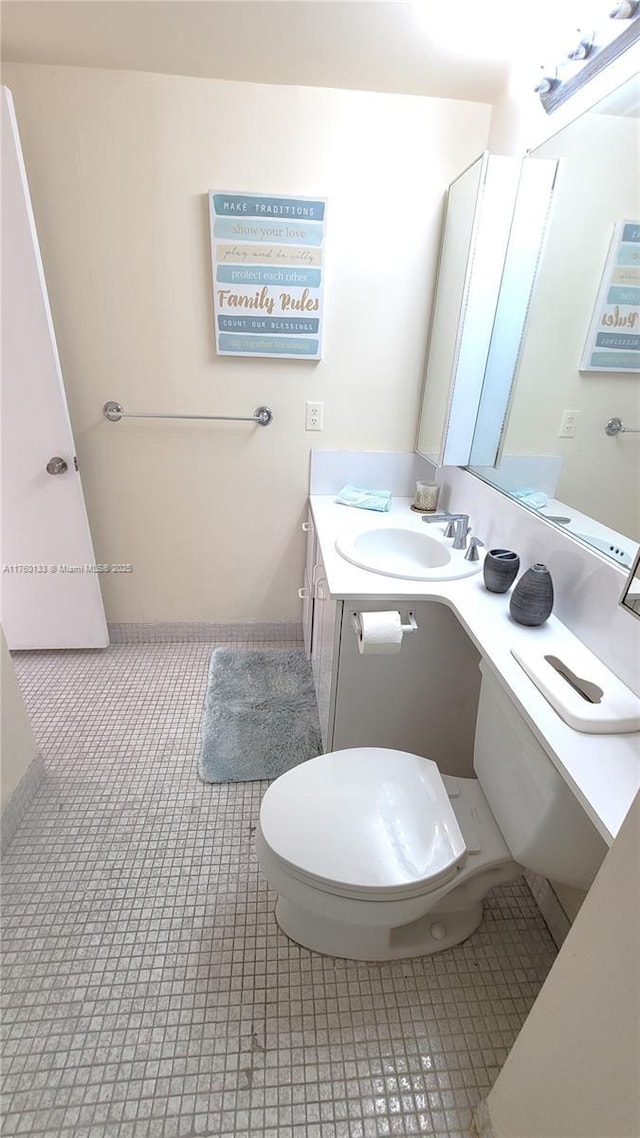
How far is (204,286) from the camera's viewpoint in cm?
173

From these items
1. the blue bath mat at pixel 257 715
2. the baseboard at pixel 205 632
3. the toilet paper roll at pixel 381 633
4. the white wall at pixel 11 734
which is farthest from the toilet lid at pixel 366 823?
the baseboard at pixel 205 632

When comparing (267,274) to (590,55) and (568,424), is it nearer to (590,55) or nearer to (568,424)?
(590,55)

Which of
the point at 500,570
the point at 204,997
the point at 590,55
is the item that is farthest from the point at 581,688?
the point at 590,55

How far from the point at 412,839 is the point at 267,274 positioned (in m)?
1.78

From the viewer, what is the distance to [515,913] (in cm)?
128

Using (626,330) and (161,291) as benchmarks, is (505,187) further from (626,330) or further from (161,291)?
(161,291)

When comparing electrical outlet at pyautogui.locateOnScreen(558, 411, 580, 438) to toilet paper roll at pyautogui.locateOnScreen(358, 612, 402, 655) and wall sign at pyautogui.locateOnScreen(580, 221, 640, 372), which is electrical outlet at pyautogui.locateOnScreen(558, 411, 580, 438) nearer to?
wall sign at pyautogui.locateOnScreen(580, 221, 640, 372)

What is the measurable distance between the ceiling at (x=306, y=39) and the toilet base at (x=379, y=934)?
2.14 metres

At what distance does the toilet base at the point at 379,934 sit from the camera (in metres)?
1.14

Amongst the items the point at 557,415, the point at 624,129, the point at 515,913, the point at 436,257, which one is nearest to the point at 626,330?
the point at 557,415

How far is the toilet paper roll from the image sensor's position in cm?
121

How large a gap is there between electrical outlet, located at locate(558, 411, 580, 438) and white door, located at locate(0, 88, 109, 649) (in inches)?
66.5

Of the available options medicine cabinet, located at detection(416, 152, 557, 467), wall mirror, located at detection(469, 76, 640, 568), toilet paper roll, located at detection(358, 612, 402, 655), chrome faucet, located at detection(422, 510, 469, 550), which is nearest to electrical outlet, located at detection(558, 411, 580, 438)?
wall mirror, located at detection(469, 76, 640, 568)

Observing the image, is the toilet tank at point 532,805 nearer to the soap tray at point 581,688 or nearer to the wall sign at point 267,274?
the soap tray at point 581,688
